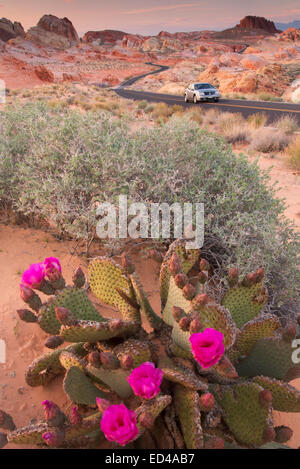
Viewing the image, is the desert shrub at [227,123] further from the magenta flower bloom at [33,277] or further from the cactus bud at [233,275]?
the magenta flower bloom at [33,277]

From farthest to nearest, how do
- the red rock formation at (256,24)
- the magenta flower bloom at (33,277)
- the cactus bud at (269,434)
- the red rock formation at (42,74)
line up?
the red rock formation at (256,24) < the red rock formation at (42,74) < the magenta flower bloom at (33,277) < the cactus bud at (269,434)

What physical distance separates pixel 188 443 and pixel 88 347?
0.89 metres

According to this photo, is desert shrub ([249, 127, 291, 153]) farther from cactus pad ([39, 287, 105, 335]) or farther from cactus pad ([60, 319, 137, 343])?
cactus pad ([60, 319, 137, 343])

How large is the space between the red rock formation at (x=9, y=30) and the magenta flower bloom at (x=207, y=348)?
93.5 meters

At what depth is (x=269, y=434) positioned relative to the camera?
1.71 m

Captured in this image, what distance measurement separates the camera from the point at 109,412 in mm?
1508

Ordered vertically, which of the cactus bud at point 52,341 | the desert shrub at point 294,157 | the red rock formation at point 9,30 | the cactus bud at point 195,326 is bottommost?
the cactus bud at point 52,341

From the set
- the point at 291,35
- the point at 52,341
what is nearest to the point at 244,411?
the point at 52,341

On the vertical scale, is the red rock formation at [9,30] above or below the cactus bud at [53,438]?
above

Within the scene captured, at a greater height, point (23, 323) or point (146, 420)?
point (146, 420)

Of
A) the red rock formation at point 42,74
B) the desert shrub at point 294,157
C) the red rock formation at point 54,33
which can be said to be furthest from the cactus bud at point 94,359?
the red rock formation at point 54,33

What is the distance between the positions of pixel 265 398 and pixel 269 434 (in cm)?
16

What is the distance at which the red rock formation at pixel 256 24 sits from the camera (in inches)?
5285

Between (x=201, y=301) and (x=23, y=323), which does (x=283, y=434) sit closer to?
(x=201, y=301)
